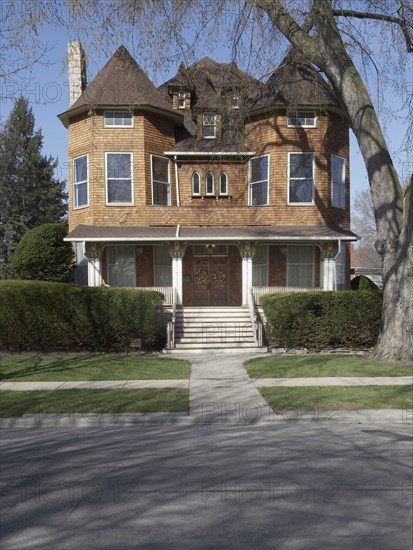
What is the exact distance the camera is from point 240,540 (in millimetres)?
3701

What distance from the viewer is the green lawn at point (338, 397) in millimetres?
8391

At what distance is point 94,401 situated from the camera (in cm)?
887

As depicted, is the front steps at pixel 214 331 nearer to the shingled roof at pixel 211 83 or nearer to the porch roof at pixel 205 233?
the porch roof at pixel 205 233

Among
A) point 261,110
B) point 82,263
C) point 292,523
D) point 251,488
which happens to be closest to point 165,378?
point 251,488

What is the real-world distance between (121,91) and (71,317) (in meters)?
10.4

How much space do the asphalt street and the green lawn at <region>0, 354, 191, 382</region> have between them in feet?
14.2

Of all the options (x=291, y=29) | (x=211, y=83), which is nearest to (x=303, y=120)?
(x=211, y=83)

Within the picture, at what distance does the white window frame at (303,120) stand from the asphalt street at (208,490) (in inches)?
603

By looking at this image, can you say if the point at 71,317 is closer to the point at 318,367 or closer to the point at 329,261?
the point at 318,367

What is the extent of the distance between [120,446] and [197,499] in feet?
7.02

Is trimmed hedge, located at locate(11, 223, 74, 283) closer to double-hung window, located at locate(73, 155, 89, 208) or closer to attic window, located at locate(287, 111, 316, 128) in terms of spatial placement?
double-hung window, located at locate(73, 155, 89, 208)

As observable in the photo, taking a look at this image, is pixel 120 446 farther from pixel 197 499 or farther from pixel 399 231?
pixel 399 231

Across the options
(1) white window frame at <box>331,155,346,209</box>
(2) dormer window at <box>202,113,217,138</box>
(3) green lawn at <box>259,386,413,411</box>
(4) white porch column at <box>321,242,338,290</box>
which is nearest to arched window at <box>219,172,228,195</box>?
(2) dormer window at <box>202,113,217,138</box>

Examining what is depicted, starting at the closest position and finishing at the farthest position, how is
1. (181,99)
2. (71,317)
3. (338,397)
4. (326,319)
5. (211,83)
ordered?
(338,397) < (71,317) < (326,319) < (181,99) < (211,83)
